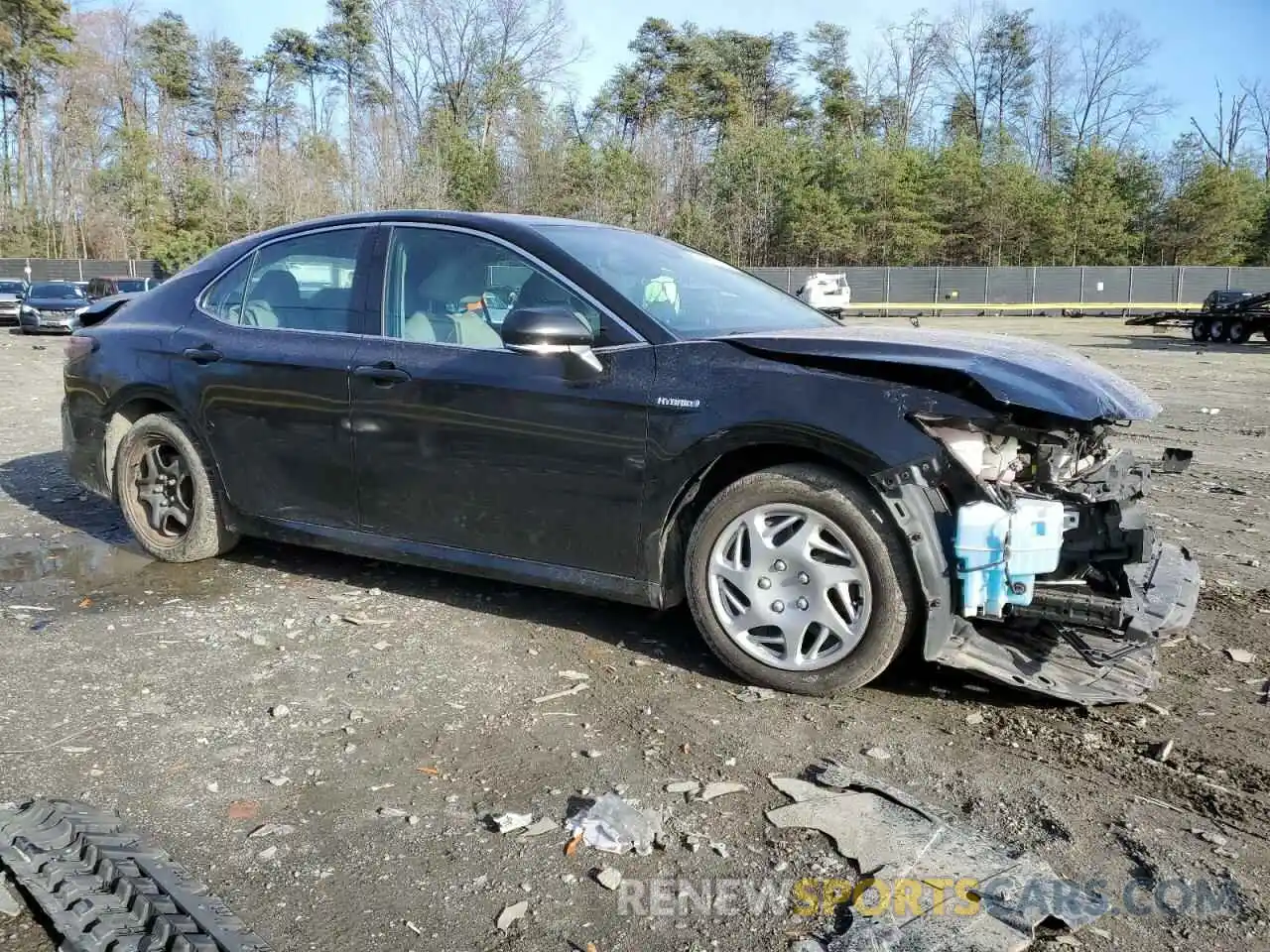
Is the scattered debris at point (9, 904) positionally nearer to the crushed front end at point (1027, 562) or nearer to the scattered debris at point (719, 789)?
the scattered debris at point (719, 789)

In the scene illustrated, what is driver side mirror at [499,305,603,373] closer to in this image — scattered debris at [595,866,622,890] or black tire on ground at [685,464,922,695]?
black tire on ground at [685,464,922,695]

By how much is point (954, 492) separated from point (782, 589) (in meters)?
0.67

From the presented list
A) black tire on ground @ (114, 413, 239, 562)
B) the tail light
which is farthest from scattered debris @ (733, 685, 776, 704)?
the tail light

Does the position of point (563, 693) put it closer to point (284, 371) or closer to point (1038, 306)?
point (284, 371)

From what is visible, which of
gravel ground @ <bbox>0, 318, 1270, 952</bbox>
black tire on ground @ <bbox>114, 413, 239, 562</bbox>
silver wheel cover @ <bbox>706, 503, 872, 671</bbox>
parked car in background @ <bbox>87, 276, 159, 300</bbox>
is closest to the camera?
gravel ground @ <bbox>0, 318, 1270, 952</bbox>

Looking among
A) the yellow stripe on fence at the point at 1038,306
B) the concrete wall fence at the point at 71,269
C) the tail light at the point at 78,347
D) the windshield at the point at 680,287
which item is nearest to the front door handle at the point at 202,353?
the tail light at the point at 78,347

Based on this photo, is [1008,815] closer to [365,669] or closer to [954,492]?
[954,492]

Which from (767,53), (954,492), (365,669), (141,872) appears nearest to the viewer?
(141,872)

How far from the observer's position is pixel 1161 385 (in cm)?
1478

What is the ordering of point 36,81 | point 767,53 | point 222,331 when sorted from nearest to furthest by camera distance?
point 222,331 → point 36,81 → point 767,53

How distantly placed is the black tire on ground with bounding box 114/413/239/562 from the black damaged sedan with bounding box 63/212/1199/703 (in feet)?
0.10

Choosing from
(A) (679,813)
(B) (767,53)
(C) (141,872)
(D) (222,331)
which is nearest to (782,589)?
(A) (679,813)

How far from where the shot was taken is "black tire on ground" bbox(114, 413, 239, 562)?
17.1 ft

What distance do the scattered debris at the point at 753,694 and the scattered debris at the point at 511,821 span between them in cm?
103
